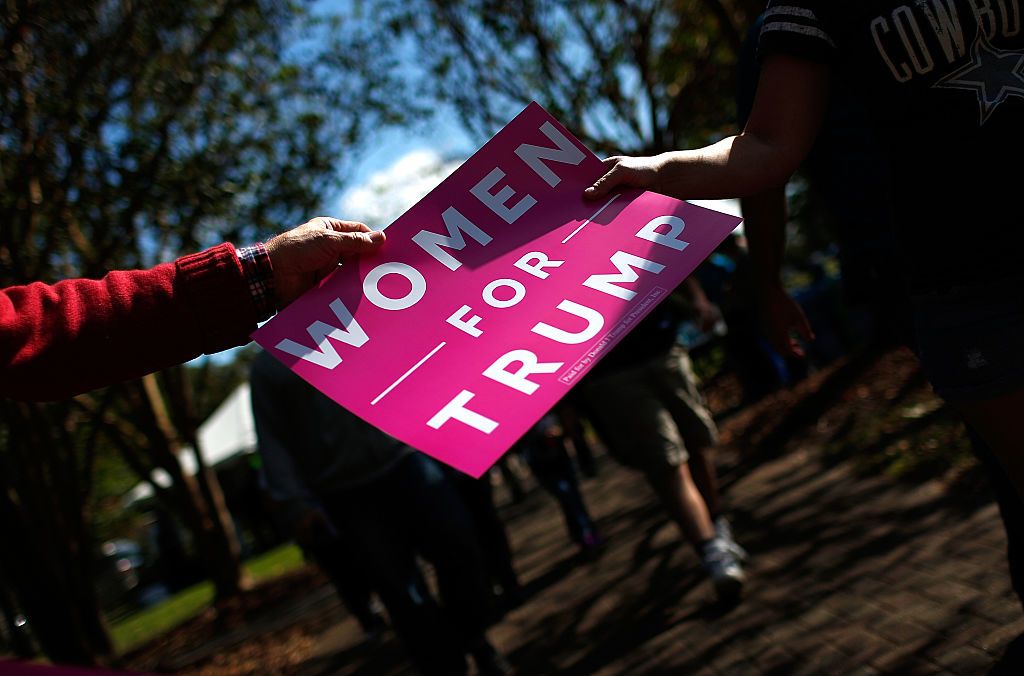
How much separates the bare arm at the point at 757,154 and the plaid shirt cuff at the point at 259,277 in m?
0.70

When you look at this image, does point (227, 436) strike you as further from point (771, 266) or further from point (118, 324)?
point (118, 324)

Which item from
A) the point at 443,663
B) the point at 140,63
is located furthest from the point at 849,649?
the point at 140,63

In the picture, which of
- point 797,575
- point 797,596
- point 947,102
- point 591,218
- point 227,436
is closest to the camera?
point 947,102

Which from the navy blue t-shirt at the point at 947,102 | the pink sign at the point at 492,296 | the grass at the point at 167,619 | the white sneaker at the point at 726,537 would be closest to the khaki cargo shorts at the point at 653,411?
the white sneaker at the point at 726,537

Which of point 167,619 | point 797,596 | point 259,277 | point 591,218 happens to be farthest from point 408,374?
point 167,619

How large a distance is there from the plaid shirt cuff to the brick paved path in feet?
7.32

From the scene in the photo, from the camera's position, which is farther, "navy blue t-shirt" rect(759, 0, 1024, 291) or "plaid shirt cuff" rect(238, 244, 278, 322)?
"plaid shirt cuff" rect(238, 244, 278, 322)

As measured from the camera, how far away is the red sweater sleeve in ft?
5.72

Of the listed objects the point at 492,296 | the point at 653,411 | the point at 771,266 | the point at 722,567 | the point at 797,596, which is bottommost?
the point at 797,596

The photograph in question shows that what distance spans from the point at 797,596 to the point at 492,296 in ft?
8.49

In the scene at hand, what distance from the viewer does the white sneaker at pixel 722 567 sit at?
3.93 metres

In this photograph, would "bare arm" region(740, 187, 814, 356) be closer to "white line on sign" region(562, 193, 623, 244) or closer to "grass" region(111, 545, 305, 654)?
"white line on sign" region(562, 193, 623, 244)

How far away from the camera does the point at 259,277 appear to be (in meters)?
1.94

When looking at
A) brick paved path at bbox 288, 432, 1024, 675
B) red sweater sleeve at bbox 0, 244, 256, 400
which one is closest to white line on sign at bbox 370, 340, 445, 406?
red sweater sleeve at bbox 0, 244, 256, 400
